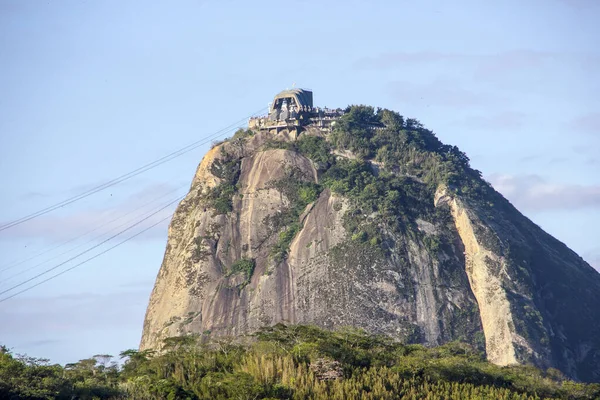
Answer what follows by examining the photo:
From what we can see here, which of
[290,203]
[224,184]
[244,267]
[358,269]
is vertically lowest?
[358,269]

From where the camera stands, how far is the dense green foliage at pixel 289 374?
291 feet

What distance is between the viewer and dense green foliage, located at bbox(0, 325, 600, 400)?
88.8 metres

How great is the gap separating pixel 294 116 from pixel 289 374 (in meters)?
68.9

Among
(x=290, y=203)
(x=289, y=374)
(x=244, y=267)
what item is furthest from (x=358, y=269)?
(x=289, y=374)

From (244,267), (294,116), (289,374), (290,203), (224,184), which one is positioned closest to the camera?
(289,374)

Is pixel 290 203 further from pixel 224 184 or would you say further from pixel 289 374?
pixel 289 374

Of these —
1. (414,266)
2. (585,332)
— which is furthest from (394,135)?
(585,332)

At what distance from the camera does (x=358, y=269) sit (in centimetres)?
13962

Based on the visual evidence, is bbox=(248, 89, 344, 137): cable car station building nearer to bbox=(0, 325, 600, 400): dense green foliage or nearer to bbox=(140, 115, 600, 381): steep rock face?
bbox=(140, 115, 600, 381): steep rock face

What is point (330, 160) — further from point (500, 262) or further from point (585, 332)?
point (585, 332)

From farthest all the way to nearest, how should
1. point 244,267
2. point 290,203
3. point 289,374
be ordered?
point 290,203 → point 244,267 → point 289,374

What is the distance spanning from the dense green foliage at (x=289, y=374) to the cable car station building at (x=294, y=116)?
46.9 meters

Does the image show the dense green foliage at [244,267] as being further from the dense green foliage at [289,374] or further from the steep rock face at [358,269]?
the dense green foliage at [289,374]

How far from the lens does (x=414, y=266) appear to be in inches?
5591
